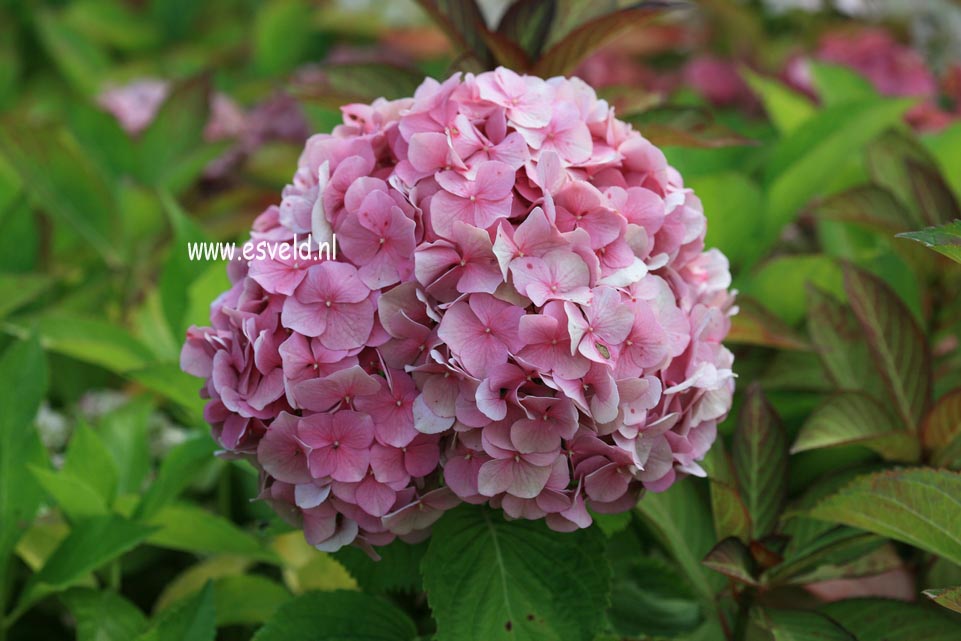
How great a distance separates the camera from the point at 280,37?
8.14 ft

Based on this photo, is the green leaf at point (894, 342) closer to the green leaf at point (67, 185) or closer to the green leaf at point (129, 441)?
the green leaf at point (129, 441)

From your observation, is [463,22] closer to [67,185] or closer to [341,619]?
[341,619]

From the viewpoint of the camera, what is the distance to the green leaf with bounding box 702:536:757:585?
90 cm

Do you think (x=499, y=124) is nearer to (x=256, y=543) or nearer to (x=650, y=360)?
(x=650, y=360)

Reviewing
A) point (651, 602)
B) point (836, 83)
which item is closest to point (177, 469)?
point (651, 602)

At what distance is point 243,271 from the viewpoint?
88 centimetres

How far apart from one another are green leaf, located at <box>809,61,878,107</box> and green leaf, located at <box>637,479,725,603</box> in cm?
91

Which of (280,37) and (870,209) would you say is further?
(280,37)

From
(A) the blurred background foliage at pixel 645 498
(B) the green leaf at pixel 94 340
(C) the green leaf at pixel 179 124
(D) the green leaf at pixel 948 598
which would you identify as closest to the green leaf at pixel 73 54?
(A) the blurred background foliage at pixel 645 498

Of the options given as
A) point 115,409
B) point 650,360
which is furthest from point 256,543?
point 650,360

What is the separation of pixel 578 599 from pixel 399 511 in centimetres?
19

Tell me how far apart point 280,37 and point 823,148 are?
60.7 inches

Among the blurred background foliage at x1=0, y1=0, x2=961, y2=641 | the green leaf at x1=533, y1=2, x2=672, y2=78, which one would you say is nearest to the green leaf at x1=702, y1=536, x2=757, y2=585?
the blurred background foliage at x1=0, y1=0, x2=961, y2=641

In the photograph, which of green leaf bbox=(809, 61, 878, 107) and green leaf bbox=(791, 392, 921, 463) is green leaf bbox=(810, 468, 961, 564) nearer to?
green leaf bbox=(791, 392, 921, 463)
